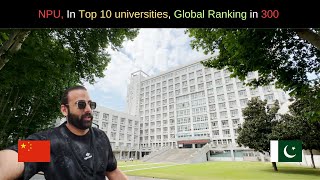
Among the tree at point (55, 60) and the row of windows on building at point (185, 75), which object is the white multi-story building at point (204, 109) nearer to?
the row of windows on building at point (185, 75)

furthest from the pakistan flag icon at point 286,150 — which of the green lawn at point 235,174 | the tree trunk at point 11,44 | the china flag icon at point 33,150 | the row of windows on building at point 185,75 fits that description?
the row of windows on building at point 185,75

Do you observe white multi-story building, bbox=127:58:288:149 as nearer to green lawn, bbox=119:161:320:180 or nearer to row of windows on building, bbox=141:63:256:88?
row of windows on building, bbox=141:63:256:88

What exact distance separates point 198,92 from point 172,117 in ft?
61.2

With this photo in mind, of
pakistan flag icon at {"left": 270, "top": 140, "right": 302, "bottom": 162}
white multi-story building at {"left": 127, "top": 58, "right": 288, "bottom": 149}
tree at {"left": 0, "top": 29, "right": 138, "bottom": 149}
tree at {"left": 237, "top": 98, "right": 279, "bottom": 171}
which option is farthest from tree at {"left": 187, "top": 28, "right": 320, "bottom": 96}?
white multi-story building at {"left": 127, "top": 58, "right": 288, "bottom": 149}

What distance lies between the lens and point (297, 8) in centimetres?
479

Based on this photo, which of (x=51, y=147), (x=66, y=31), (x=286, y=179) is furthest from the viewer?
(x=286, y=179)

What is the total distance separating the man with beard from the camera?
436cm

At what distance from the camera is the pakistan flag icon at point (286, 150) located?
5.50m

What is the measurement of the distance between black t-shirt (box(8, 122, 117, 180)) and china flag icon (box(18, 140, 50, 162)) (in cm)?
7

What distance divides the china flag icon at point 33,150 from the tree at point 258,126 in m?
23.5

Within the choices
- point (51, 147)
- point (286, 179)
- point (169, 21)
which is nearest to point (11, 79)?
point (51, 147)

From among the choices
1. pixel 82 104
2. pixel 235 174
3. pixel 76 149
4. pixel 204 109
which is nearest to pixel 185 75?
pixel 204 109

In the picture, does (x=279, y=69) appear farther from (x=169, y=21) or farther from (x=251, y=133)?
(x=251, y=133)

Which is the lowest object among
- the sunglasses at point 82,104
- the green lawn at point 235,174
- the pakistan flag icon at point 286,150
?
the green lawn at point 235,174
